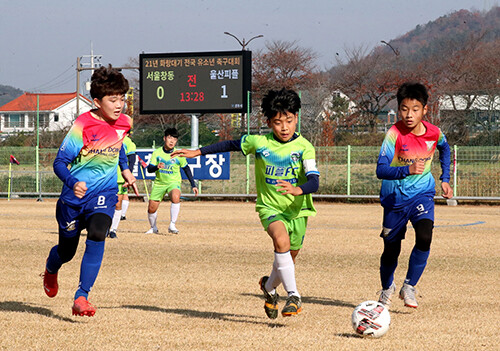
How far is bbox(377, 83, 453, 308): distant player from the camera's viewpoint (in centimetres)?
667

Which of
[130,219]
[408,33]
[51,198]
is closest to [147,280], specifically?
[130,219]

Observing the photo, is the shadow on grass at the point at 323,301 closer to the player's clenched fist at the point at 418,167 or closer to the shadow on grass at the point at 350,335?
the shadow on grass at the point at 350,335

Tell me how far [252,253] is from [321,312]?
489 cm

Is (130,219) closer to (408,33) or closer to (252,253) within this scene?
(252,253)

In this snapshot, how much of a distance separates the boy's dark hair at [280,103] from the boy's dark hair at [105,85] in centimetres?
121

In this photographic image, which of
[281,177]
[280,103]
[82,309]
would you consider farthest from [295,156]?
[82,309]

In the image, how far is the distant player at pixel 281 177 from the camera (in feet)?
19.9

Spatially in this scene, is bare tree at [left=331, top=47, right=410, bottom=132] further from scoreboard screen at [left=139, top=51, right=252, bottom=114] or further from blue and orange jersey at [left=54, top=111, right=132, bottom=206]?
blue and orange jersey at [left=54, top=111, right=132, bottom=206]

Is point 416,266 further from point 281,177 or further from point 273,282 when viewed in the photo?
point 281,177

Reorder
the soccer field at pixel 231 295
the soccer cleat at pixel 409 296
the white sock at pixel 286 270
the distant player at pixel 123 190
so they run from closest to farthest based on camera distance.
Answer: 1. the soccer field at pixel 231 295
2. the white sock at pixel 286 270
3. the soccer cleat at pixel 409 296
4. the distant player at pixel 123 190

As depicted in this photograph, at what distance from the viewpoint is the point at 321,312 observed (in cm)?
659

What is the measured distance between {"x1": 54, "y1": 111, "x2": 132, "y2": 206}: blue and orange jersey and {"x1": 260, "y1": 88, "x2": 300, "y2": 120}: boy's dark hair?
4.38 ft

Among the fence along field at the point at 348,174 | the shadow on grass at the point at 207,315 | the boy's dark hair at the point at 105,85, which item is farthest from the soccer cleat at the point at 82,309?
the fence along field at the point at 348,174

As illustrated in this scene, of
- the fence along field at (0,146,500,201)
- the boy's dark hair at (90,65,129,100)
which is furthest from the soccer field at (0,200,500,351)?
the fence along field at (0,146,500,201)
